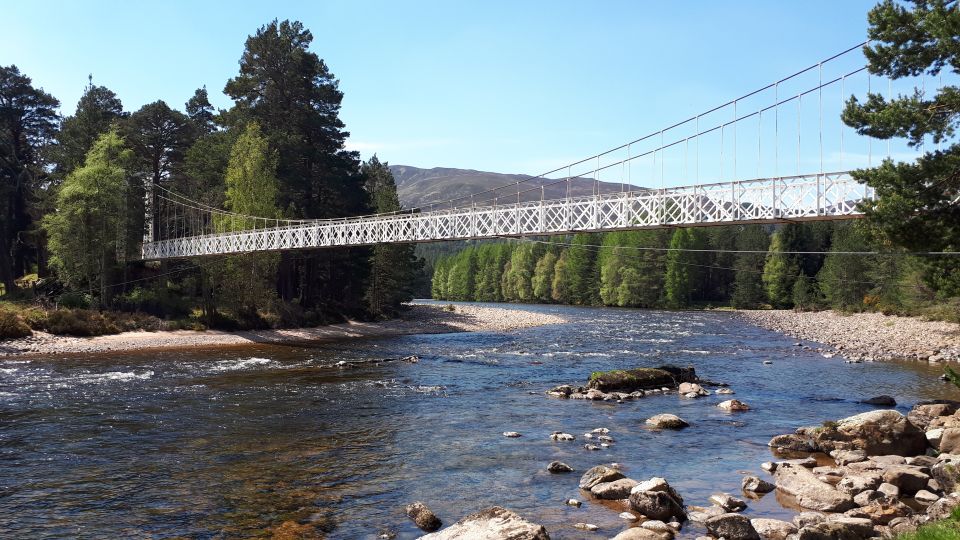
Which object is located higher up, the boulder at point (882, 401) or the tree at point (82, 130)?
the tree at point (82, 130)

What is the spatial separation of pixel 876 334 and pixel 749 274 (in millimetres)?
44928

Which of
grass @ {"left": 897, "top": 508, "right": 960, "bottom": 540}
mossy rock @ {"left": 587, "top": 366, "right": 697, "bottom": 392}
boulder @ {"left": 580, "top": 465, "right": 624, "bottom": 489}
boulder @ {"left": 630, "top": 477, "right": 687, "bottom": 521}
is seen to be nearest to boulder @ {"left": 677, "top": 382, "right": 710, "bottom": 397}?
mossy rock @ {"left": 587, "top": 366, "right": 697, "bottom": 392}

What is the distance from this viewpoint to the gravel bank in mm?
32628

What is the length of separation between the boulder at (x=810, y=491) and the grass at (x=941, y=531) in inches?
130

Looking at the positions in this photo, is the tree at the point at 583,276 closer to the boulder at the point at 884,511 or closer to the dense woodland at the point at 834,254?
the dense woodland at the point at 834,254

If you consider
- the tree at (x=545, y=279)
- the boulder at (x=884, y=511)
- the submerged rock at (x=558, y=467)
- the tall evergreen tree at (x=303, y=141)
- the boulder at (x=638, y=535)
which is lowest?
the submerged rock at (x=558, y=467)

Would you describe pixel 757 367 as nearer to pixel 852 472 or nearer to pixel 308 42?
pixel 852 472

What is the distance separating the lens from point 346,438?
619 inches

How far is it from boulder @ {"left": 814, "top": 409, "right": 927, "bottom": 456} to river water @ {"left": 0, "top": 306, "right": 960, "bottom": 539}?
1590mm

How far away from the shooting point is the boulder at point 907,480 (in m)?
11.1

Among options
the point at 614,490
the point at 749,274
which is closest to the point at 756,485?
the point at 614,490

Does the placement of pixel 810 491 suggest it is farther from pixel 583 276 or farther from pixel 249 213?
pixel 583 276

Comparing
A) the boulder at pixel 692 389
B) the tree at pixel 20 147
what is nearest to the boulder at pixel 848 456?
the boulder at pixel 692 389

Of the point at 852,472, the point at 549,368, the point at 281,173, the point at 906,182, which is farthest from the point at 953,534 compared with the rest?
the point at 281,173
